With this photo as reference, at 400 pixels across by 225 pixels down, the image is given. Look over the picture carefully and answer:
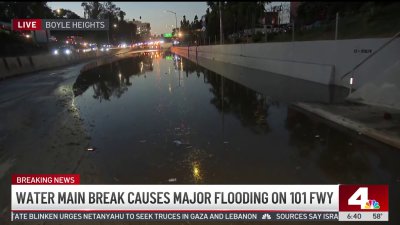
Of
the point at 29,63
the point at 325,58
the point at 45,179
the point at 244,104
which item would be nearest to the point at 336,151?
the point at 45,179

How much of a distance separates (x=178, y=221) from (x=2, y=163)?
4605mm

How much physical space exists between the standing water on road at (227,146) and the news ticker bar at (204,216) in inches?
49.6

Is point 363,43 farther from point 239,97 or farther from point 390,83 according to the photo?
point 239,97

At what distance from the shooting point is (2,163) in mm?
7285

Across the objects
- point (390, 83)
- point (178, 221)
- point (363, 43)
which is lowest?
point (178, 221)

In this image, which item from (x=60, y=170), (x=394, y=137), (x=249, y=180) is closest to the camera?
(x=249, y=180)

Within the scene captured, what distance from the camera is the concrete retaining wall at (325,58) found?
46.5ft

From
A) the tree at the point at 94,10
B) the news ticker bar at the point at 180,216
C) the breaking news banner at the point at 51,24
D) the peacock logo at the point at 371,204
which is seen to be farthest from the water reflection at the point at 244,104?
the tree at the point at 94,10

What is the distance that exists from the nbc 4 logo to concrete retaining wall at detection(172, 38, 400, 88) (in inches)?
410

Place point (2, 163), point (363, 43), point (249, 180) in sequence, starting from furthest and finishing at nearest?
point (363, 43) → point (2, 163) → point (249, 180)

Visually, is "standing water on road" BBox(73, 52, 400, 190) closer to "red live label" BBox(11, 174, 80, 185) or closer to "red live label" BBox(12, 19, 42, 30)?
"red live label" BBox(11, 174, 80, 185)

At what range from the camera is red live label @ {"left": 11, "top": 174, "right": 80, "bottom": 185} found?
238 inches

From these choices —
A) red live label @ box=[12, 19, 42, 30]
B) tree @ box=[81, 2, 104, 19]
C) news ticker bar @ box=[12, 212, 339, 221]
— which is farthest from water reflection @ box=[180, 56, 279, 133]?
tree @ box=[81, 2, 104, 19]

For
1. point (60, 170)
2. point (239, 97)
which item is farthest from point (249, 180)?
point (239, 97)
